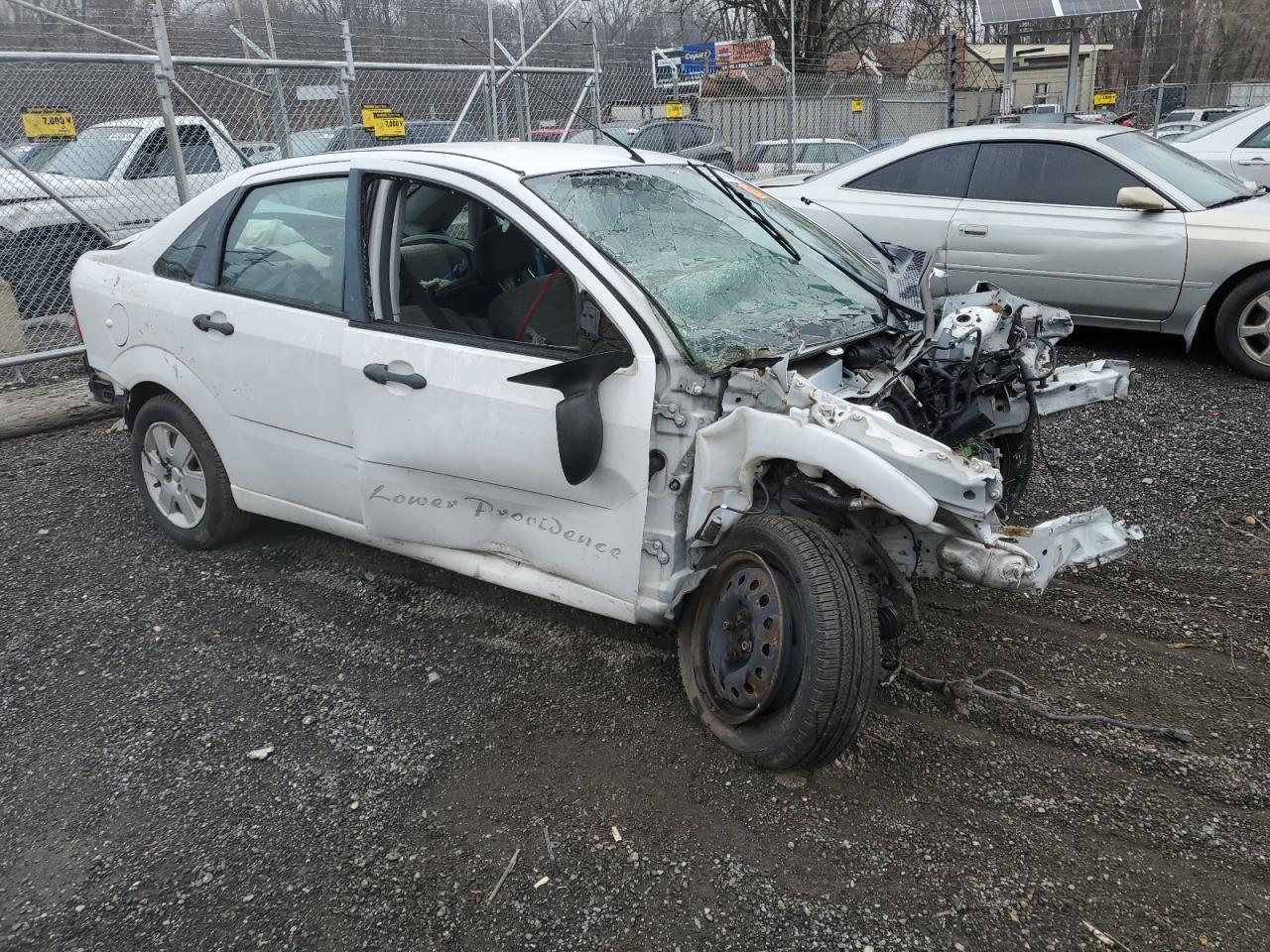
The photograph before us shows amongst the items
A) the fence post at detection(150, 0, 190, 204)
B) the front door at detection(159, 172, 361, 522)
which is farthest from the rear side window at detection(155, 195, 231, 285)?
the fence post at detection(150, 0, 190, 204)

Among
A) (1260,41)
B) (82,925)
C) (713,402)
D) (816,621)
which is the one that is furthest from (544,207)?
(1260,41)

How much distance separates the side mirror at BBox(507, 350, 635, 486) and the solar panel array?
9.77m

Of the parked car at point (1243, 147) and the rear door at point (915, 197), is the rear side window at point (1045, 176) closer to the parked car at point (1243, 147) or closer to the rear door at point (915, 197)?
the rear door at point (915, 197)

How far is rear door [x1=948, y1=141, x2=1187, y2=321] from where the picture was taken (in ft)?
21.5

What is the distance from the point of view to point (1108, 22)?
38875mm

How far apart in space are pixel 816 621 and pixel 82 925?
203 centimetres

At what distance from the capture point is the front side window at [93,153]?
8281mm

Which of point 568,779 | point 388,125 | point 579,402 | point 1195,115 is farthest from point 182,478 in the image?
point 1195,115

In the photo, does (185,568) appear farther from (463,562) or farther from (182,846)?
(182,846)

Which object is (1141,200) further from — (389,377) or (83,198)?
(83,198)

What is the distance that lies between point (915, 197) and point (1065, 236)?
1.16 m

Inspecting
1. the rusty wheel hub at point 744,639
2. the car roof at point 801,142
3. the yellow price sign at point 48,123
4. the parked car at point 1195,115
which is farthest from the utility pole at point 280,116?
the parked car at point 1195,115

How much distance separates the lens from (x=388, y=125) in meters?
8.67

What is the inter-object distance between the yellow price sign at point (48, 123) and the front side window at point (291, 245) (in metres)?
3.85
